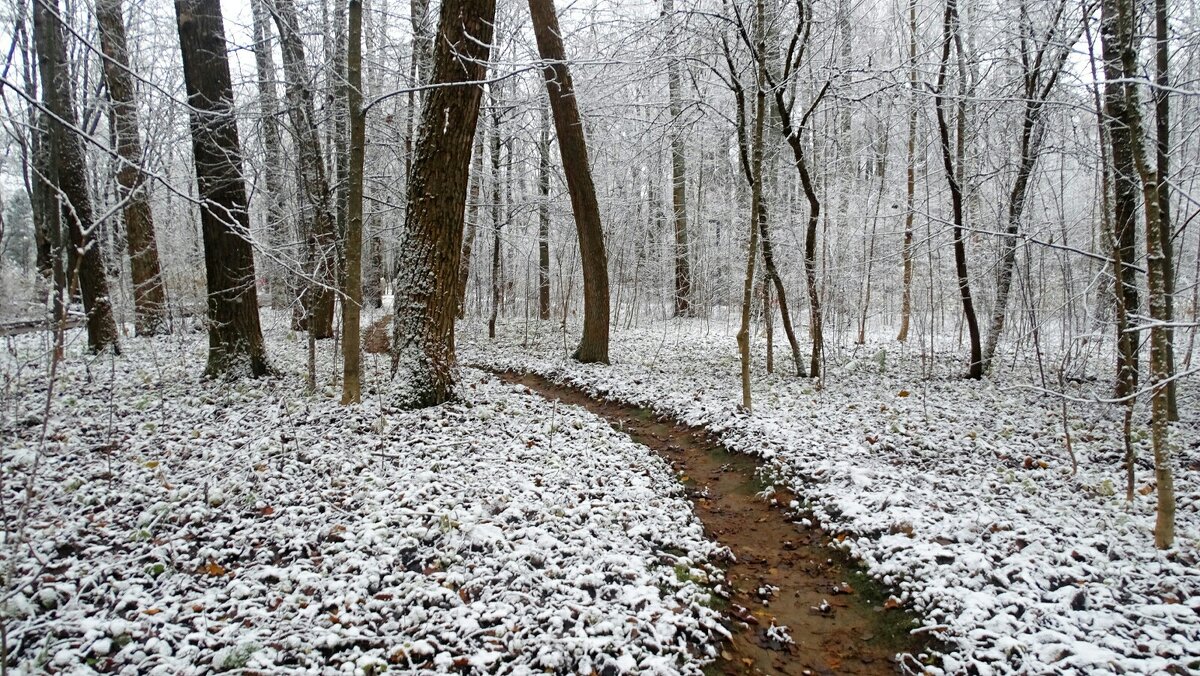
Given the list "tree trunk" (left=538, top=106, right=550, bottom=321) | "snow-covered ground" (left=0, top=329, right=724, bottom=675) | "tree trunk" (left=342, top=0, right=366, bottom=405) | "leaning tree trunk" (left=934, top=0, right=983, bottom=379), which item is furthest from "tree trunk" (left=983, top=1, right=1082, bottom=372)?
"tree trunk" (left=538, top=106, right=550, bottom=321)

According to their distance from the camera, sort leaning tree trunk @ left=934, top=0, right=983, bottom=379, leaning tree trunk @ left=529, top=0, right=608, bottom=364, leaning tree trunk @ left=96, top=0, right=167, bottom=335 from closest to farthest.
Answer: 1. leaning tree trunk @ left=934, top=0, right=983, bottom=379
2. leaning tree trunk @ left=529, top=0, right=608, bottom=364
3. leaning tree trunk @ left=96, top=0, right=167, bottom=335

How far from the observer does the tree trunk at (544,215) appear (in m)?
16.3

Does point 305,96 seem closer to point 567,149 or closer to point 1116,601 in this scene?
point 567,149

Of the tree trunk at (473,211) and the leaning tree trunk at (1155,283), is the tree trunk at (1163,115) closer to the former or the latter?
the leaning tree trunk at (1155,283)

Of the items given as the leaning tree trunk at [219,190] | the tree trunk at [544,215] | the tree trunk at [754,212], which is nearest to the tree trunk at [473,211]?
the tree trunk at [544,215]

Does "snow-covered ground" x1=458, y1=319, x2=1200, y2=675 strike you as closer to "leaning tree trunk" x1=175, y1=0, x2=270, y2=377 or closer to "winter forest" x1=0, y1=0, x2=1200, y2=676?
"winter forest" x1=0, y1=0, x2=1200, y2=676

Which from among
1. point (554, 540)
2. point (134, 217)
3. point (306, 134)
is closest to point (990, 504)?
point (554, 540)

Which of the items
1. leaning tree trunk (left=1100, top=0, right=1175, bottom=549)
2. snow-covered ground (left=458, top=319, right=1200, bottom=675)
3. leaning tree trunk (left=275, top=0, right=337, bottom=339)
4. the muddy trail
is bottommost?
the muddy trail

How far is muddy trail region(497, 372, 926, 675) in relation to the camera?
3230 mm

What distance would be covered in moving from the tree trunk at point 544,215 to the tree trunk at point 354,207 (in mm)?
8463

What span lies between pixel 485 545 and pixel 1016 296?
11960 millimetres

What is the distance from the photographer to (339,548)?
11.8ft

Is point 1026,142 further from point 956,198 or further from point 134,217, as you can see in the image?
point 134,217

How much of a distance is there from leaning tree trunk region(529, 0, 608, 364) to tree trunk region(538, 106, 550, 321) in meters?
4.06
